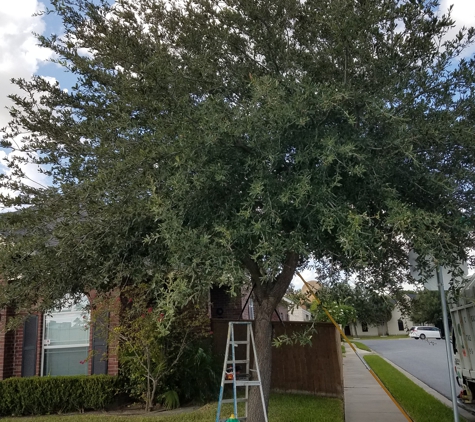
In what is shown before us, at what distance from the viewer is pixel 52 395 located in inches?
391

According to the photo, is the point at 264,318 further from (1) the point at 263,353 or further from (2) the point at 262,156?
(2) the point at 262,156

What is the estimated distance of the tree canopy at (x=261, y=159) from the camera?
468 cm

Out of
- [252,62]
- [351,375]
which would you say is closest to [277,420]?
[252,62]

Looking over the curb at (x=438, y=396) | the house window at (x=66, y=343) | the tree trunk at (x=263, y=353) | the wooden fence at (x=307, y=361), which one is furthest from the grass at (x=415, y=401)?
the house window at (x=66, y=343)

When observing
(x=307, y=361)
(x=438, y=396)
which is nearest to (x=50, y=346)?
(x=307, y=361)

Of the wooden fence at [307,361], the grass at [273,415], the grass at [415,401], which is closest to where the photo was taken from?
the grass at [273,415]

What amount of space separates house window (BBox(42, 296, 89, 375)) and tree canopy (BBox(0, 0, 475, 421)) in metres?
5.15

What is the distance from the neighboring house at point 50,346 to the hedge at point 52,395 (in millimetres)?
730

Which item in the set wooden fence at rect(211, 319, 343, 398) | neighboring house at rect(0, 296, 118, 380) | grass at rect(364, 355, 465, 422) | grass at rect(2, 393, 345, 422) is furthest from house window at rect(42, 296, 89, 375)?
grass at rect(364, 355, 465, 422)

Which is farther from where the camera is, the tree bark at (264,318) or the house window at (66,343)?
the house window at (66,343)

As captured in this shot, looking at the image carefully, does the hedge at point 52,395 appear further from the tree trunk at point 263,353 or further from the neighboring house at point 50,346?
the tree trunk at point 263,353

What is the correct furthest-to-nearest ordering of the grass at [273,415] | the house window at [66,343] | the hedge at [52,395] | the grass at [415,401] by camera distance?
the house window at [66,343] < the hedge at [52,395] < the grass at [415,401] < the grass at [273,415]

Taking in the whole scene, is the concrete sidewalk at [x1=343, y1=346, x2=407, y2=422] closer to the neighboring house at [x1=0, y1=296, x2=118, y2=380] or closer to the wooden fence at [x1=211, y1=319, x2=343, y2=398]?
the wooden fence at [x1=211, y1=319, x2=343, y2=398]

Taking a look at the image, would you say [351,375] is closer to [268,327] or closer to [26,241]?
[268,327]
